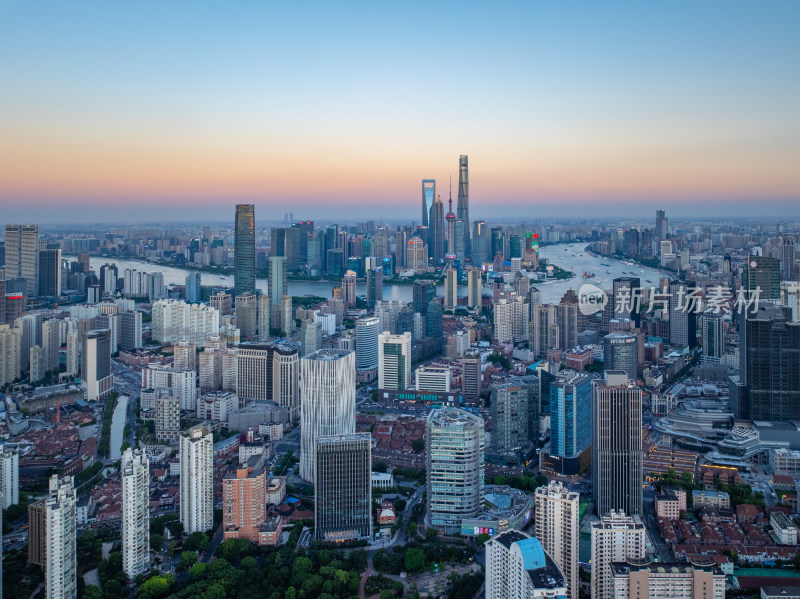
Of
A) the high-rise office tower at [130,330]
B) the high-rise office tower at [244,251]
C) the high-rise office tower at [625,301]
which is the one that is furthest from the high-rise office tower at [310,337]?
the high-rise office tower at [244,251]

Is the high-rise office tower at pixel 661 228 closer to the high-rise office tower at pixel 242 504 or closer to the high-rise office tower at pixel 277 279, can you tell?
the high-rise office tower at pixel 277 279

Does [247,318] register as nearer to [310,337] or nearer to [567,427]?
[310,337]

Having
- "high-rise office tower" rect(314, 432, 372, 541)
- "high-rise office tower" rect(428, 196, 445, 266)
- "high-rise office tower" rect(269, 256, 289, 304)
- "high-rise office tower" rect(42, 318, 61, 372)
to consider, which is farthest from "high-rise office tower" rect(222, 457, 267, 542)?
"high-rise office tower" rect(428, 196, 445, 266)

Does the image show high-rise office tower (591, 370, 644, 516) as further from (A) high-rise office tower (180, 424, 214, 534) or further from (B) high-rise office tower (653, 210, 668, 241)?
(B) high-rise office tower (653, 210, 668, 241)

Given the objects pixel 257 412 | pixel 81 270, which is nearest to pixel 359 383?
pixel 257 412

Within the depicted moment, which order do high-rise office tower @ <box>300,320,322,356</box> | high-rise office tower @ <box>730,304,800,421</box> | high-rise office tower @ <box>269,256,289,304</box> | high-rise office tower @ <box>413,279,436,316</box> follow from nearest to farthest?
high-rise office tower @ <box>730,304,800,421</box> → high-rise office tower @ <box>300,320,322,356</box> → high-rise office tower @ <box>413,279,436,316</box> → high-rise office tower @ <box>269,256,289,304</box>

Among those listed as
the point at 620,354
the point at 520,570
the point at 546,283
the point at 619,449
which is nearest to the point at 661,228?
the point at 546,283

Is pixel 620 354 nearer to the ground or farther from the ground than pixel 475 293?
nearer to the ground
